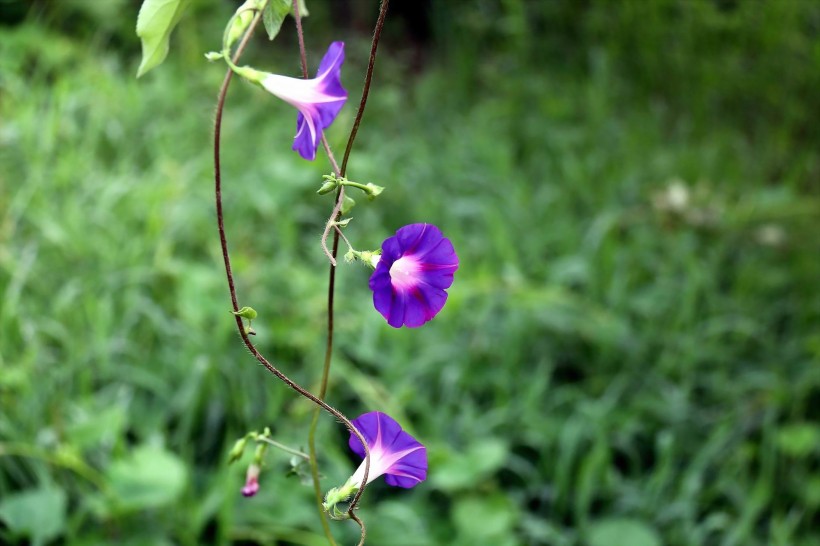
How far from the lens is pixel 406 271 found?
0.70 metres

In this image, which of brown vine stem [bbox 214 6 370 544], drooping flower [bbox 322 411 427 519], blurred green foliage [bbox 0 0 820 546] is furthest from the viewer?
blurred green foliage [bbox 0 0 820 546]

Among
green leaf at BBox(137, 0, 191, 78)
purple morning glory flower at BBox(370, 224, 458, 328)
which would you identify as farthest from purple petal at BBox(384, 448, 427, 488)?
green leaf at BBox(137, 0, 191, 78)

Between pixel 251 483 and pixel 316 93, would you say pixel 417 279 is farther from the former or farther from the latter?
pixel 251 483

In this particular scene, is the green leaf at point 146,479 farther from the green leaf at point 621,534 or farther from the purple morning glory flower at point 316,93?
the purple morning glory flower at point 316,93

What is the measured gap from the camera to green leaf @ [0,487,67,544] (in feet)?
4.88

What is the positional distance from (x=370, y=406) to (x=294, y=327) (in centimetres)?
30

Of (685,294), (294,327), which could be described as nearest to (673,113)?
(685,294)

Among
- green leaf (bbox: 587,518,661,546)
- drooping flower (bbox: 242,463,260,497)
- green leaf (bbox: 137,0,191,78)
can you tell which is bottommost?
green leaf (bbox: 587,518,661,546)

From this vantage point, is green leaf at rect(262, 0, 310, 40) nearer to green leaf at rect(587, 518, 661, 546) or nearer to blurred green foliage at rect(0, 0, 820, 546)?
blurred green foliage at rect(0, 0, 820, 546)

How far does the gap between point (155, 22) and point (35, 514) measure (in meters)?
1.10

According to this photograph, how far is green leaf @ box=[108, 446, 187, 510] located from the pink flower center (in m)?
1.04

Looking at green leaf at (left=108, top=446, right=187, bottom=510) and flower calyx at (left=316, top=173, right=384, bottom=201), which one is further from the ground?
flower calyx at (left=316, top=173, right=384, bottom=201)

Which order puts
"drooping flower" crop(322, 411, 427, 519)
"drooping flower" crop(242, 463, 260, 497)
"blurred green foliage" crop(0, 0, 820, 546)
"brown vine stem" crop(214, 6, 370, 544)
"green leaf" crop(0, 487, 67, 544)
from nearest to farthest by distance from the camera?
"brown vine stem" crop(214, 6, 370, 544) → "drooping flower" crop(322, 411, 427, 519) → "drooping flower" crop(242, 463, 260, 497) → "green leaf" crop(0, 487, 67, 544) → "blurred green foliage" crop(0, 0, 820, 546)

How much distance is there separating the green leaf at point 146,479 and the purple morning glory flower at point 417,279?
41.0 inches
